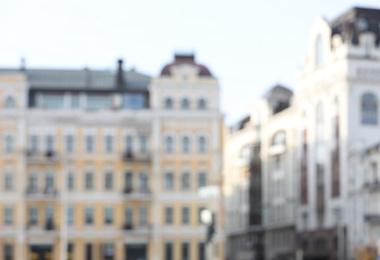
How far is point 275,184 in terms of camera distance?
102 metres

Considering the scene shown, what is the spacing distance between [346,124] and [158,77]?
16598 mm

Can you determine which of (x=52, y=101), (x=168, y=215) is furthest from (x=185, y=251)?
(x=52, y=101)

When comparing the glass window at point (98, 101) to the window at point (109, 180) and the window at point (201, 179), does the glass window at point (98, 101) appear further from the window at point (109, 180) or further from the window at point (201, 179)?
the window at point (201, 179)

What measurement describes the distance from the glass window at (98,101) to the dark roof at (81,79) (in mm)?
861

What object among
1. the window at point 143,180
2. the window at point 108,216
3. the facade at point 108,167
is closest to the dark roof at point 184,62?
the facade at point 108,167

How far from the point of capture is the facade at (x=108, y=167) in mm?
83188

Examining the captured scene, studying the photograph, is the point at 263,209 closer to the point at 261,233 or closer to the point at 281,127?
the point at 261,233

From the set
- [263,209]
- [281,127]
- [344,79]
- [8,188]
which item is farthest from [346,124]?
[8,188]

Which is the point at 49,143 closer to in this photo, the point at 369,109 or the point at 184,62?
the point at 184,62

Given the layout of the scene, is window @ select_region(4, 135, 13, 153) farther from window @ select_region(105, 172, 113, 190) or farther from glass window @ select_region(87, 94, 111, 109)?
window @ select_region(105, 172, 113, 190)

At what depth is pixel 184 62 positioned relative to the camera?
87688 millimetres

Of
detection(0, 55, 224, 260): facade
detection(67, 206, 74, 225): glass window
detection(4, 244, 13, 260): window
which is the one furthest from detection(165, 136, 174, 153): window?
detection(4, 244, 13, 260): window

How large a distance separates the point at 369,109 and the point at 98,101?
23.5 m

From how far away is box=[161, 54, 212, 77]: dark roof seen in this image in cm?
8656
